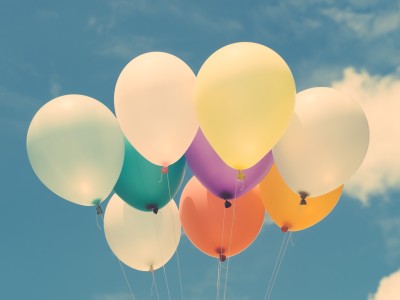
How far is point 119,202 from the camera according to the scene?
9773 millimetres

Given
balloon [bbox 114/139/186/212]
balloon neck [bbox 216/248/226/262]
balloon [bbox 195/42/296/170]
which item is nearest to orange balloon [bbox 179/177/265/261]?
balloon neck [bbox 216/248/226/262]

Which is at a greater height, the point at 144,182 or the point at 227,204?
the point at 144,182

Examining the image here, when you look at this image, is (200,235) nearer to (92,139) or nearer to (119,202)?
(119,202)

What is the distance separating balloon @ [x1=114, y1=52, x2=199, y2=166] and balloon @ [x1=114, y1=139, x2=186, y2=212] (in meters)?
0.47

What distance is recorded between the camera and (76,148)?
26.7 feet

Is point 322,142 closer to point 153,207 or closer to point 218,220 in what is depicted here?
point 218,220

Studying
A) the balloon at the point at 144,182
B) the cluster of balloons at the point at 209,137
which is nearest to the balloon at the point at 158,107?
the cluster of balloons at the point at 209,137

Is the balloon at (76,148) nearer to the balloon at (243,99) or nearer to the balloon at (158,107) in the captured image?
the balloon at (158,107)

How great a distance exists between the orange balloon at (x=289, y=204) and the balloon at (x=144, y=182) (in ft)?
4.07

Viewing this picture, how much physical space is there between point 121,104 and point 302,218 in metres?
2.94

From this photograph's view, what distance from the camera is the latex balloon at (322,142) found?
8.05 meters

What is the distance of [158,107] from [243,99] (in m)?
1.07

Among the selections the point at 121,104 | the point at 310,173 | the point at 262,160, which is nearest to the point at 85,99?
the point at 121,104

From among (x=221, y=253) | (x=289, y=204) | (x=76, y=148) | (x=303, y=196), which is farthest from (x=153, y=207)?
(x=303, y=196)
